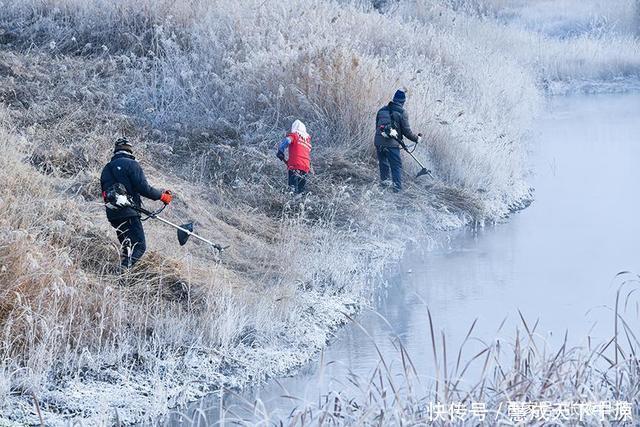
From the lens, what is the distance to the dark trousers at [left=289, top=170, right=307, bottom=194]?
44.1 feet

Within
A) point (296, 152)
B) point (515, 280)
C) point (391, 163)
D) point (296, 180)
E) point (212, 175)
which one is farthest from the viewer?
point (391, 163)

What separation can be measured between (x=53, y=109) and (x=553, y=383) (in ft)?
36.1

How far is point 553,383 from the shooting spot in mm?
5434

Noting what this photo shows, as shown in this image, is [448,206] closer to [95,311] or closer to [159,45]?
[159,45]

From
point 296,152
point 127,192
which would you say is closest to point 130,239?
point 127,192

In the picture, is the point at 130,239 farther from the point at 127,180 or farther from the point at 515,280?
the point at 515,280

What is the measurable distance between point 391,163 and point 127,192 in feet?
19.4

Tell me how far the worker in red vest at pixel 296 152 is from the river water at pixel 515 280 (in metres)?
1.76

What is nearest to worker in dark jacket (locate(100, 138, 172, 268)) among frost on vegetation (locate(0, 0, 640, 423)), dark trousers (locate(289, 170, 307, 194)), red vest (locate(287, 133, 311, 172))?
frost on vegetation (locate(0, 0, 640, 423))

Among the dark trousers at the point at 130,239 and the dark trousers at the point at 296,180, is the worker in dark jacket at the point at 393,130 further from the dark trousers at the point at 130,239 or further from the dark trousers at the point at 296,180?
the dark trousers at the point at 130,239

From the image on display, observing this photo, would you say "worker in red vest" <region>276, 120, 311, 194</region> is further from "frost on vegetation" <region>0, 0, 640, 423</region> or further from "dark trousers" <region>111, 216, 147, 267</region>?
"dark trousers" <region>111, 216, 147, 267</region>

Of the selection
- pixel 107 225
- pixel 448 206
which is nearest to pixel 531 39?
pixel 448 206

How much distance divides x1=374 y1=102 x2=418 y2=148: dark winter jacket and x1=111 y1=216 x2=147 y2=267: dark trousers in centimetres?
538

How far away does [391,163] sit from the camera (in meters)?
14.5
